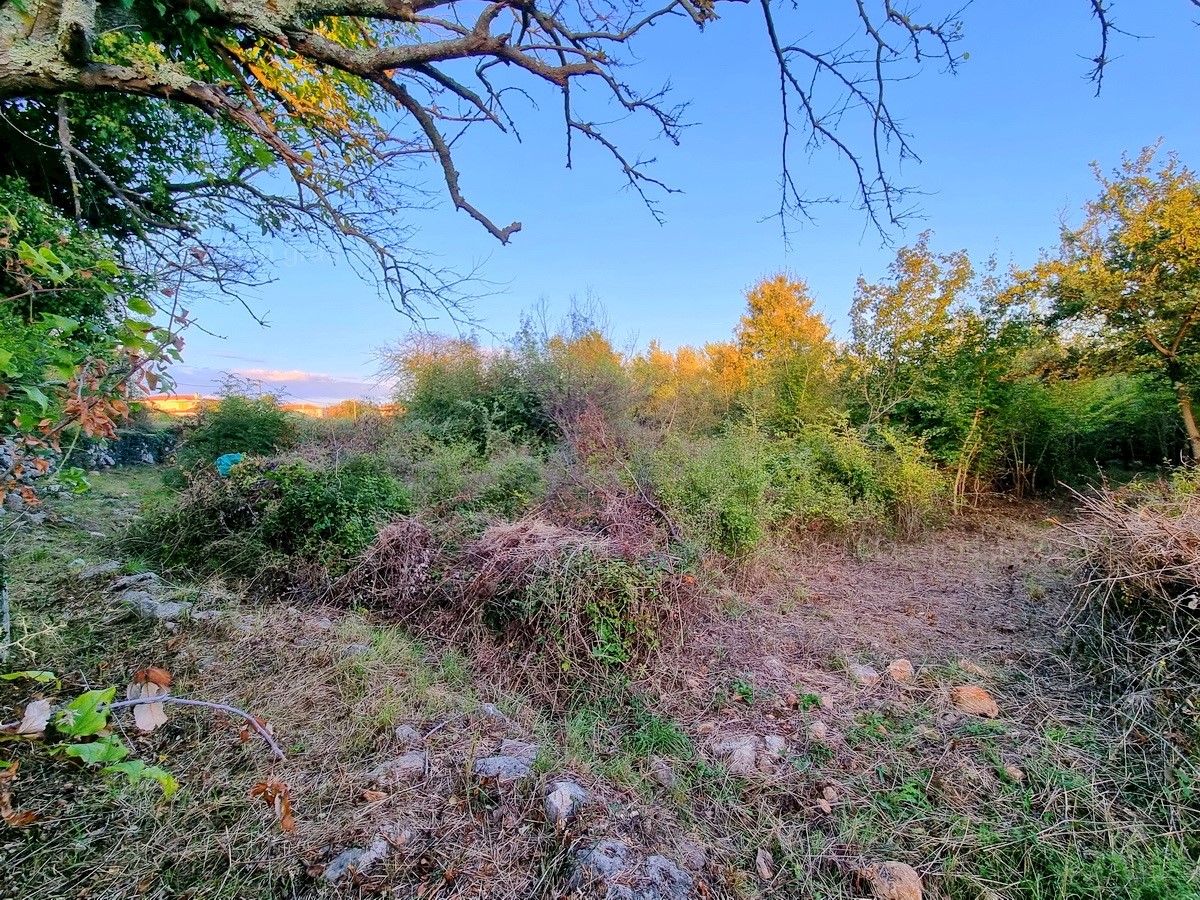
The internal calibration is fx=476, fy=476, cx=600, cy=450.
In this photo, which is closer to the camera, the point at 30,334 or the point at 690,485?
the point at 30,334

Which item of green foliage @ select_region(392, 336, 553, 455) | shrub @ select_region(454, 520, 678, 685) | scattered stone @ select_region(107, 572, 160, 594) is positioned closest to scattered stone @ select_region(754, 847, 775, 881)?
shrub @ select_region(454, 520, 678, 685)

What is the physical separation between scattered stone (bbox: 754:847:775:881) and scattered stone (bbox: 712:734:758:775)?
14.7 inches

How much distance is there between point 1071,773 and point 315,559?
478 cm

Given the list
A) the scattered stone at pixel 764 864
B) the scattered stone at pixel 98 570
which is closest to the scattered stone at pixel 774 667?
the scattered stone at pixel 764 864

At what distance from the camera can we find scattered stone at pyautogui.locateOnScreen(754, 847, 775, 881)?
1.83 meters

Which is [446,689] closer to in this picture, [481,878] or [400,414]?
[481,878]

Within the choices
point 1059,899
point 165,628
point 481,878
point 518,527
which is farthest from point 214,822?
point 1059,899

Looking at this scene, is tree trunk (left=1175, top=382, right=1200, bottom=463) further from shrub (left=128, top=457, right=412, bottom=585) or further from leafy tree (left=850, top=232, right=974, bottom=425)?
shrub (left=128, top=457, right=412, bottom=585)

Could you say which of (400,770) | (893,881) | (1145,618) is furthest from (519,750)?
(1145,618)

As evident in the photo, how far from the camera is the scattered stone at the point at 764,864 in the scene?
183cm

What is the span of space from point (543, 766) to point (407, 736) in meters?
0.68

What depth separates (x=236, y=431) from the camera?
22.1 ft

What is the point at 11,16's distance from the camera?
1942 mm

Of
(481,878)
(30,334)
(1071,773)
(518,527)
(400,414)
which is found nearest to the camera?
(481,878)
